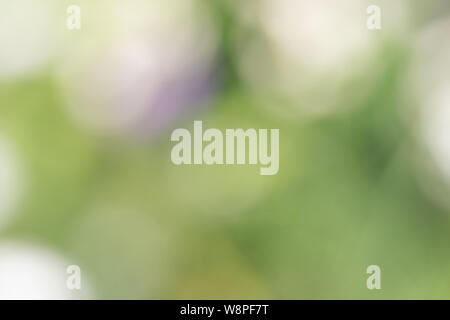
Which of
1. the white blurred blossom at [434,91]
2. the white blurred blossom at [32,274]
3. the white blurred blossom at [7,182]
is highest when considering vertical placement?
the white blurred blossom at [434,91]

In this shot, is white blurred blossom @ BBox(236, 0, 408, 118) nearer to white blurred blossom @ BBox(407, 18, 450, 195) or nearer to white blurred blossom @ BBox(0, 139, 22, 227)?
white blurred blossom @ BBox(407, 18, 450, 195)

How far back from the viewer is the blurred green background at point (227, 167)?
0.97 feet

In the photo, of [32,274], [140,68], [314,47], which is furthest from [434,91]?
[32,274]

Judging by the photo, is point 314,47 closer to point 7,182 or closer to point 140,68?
point 140,68

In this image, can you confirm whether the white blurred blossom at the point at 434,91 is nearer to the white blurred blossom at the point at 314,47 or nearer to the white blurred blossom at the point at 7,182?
the white blurred blossom at the point at 314,47

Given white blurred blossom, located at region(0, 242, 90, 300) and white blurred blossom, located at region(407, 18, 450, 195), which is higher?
white blurred blossom, located at region(407, 18, 450, 195)

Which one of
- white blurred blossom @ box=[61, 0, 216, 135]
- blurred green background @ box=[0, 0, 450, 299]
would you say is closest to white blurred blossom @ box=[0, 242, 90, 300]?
blurred green background @ box=[0, 0, 450, 299]

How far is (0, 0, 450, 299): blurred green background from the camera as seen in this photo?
0.97ft

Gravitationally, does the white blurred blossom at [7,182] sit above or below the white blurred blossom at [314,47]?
below

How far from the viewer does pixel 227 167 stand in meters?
0.32

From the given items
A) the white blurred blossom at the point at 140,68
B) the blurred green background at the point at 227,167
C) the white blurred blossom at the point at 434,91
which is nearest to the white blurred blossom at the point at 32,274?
the blurred green background at the point at 227,167
